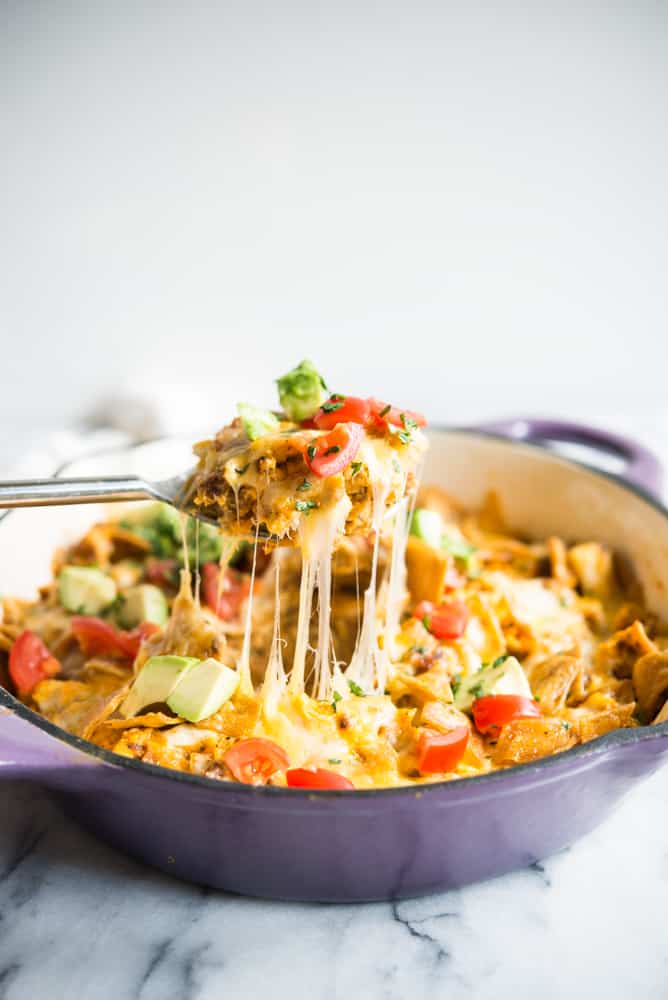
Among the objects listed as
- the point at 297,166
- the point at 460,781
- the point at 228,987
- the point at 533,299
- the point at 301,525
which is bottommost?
the point at 228,987

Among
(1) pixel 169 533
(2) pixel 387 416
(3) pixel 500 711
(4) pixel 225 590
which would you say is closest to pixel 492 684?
(3) pixel 500 711

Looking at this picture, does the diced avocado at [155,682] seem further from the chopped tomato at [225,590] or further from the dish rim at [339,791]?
the chopped tomato at [225,590]

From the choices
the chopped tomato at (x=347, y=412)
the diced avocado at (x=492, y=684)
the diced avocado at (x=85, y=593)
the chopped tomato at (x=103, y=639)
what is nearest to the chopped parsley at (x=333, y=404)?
the chopped tomato at (x=347, y=412)

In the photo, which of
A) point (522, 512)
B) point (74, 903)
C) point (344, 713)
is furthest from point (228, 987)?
point (522, 512)

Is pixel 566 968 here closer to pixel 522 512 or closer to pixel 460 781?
pixel 460 781

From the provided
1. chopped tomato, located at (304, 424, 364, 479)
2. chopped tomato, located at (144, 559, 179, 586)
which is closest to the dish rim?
chopped tomato, located at (304, 424, 364, 479)

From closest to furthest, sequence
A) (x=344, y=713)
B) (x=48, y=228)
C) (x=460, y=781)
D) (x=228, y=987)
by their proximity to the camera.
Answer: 1. (x=460, y=781)
2. (x=228, y=987)
3. (x=344, y=713)
4. (x=48, y=228)

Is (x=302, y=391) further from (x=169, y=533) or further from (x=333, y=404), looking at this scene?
(x=169, y=533)
